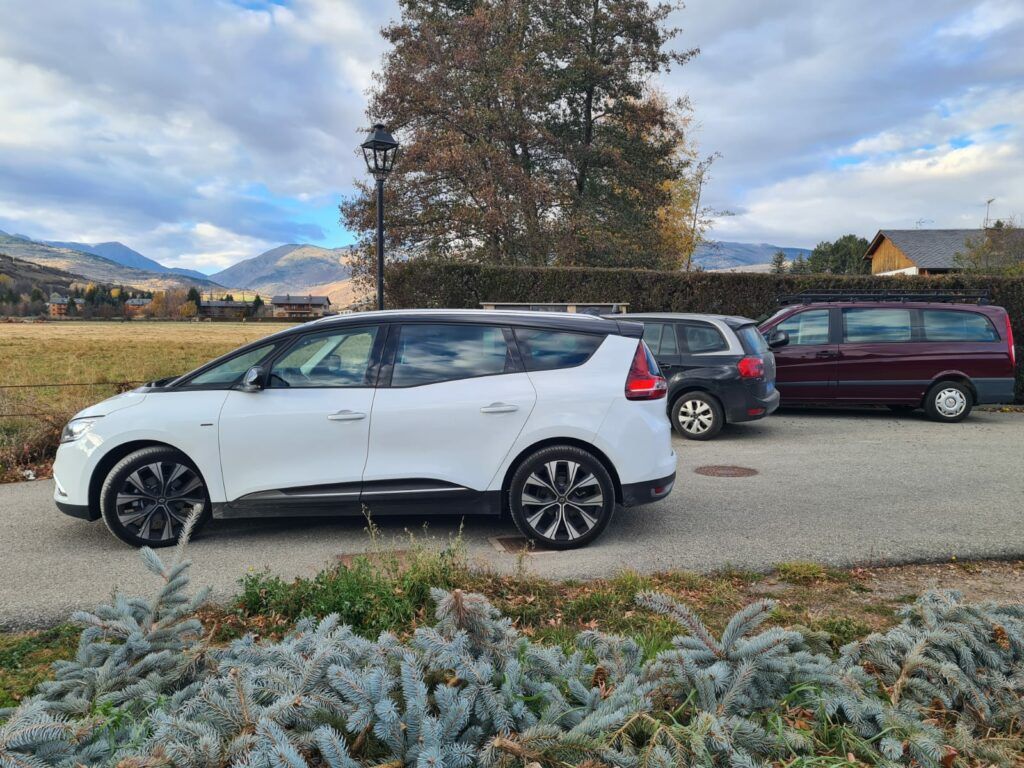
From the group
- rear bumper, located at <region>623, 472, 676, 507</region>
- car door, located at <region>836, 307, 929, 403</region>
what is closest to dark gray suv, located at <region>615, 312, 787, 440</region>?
car door, located at <region>836, 307, 929, 403</region>

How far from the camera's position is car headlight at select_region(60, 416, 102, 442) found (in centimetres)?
531

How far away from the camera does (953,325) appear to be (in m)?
11.7

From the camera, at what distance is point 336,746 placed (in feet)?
5.69

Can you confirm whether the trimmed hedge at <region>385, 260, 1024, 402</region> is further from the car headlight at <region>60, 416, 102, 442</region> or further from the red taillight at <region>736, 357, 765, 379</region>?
the car headlight at <region>60, 416, 102, 442</region>

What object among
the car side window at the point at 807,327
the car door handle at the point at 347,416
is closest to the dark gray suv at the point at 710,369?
the car side window at the point at 807,327

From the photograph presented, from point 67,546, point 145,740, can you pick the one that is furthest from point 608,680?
point 67,546

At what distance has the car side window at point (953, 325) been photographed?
38.2 feet

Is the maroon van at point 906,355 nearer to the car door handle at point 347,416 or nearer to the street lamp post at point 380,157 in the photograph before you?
the street lamp post at point 380,157

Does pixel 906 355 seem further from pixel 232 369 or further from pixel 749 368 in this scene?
pixel 232 369

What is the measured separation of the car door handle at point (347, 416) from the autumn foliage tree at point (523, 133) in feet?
57.8

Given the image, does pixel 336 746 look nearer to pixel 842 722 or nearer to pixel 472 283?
pixel 842 722

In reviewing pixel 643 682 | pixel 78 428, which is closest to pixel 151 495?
pixel 78 428

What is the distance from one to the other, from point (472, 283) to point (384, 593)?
11.6 m

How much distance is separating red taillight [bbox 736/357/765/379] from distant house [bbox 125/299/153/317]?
83023 mm
